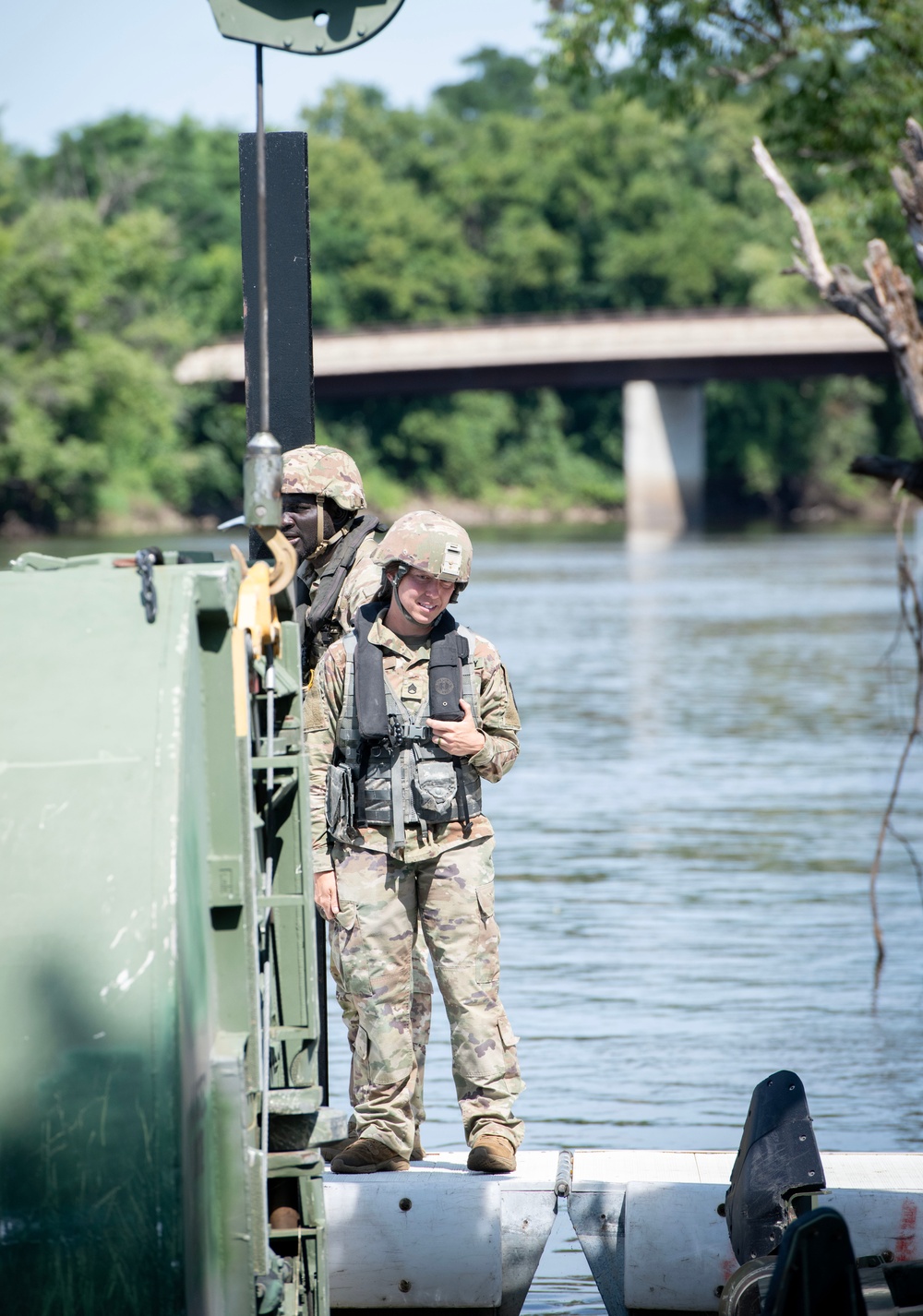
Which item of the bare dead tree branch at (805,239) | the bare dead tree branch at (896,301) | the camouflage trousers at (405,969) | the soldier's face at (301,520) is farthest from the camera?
the bare dead tree branch at (805,239)

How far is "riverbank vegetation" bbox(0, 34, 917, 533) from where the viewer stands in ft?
220

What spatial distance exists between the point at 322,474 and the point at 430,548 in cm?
67

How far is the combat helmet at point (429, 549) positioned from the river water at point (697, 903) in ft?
6.84

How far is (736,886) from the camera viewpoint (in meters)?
12.3

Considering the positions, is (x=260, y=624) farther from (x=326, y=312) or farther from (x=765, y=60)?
(x=326, y=312)

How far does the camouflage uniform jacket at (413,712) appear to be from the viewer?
5.43 metres

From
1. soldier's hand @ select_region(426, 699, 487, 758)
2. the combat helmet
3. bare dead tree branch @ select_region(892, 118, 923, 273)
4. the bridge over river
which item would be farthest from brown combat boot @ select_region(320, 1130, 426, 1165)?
the bridge over river

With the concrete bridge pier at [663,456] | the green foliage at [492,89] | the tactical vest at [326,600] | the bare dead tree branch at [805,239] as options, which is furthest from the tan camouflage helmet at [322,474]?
the green foliage at [492,89]

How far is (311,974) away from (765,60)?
1532 centimetres

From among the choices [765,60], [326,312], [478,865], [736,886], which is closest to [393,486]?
[326,312]

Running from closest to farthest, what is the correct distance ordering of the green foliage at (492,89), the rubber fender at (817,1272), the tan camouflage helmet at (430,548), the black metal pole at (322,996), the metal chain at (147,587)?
1. the metal chain at (147,587)
2. the rubber fender at (817,1272)
3. the tan camouflage helmet at (430,548)
4. the black metal pole at (322,996)
5. the green foliage at (492,89)

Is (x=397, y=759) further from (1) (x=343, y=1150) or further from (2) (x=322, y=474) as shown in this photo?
(1) (x=343, y=1150)

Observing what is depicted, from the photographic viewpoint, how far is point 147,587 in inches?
133

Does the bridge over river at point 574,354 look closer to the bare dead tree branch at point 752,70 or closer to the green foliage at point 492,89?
the bare dead tree branch at point 752,70
